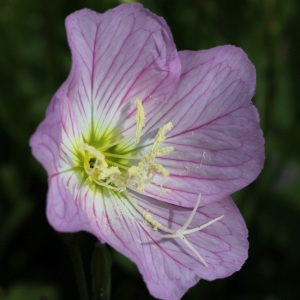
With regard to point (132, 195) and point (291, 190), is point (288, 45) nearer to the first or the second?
point (291, 190)

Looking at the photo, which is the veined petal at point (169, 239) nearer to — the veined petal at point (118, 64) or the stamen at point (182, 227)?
the stamen at point (182, 227)

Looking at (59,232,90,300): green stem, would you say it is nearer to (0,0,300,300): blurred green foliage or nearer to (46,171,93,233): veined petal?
(46,171,93,233): veined petal

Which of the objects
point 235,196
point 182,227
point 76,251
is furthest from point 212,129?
point 235,196

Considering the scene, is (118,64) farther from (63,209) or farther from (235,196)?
(235,196)

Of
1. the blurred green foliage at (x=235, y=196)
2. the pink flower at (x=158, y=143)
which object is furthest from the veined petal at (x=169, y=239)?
the blurred green foliage at (x=235, y=196)

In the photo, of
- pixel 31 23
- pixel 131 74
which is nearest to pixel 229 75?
pixel 131 74

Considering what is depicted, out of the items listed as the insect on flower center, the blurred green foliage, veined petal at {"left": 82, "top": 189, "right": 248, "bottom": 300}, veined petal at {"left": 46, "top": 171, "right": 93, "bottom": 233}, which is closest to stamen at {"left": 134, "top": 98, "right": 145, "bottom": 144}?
the insect on flower center

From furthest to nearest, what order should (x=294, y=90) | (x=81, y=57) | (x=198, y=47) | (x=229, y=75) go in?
(x=294, y=90), (x=198, y=47), (x=229, y=75), (x=81, y=57)
